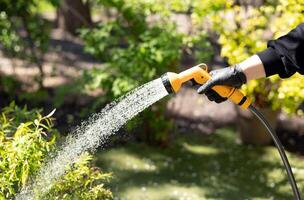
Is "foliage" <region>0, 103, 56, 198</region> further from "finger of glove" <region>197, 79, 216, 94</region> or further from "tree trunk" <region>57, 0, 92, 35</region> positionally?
"tree trunk" <region>57, 0, 92, 35</region>

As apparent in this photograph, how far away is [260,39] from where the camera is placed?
5.37 meters

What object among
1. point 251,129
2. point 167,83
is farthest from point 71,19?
point 167,83

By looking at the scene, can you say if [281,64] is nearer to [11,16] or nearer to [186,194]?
[186,194]

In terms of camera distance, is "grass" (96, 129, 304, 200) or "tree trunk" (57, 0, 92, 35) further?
"tree trunk" (57, 0, 92, 35)

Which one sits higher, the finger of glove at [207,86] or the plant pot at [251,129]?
the plant pot at [251,129]

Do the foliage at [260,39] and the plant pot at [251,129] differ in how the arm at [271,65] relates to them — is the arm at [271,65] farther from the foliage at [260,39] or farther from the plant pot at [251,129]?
the plant pot at [251,129]

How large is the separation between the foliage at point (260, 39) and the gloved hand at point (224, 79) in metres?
1.86

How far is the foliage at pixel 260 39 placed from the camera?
465 cm

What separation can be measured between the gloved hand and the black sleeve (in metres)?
0.16

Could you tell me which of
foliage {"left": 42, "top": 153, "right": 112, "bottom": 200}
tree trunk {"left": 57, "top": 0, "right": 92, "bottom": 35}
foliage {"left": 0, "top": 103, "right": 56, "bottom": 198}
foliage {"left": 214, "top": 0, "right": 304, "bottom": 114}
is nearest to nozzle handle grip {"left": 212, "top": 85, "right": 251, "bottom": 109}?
foliage {"left": 42, "top": 153, "right": 112, "bottom": 200}

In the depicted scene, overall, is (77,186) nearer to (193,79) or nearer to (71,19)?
(193,79)

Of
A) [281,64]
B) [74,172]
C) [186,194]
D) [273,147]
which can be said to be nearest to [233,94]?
Result: [281,64]

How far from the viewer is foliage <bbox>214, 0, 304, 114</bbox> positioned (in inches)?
183

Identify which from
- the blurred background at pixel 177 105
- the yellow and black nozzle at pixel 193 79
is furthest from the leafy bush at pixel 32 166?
the yellow and black nozzle at pixel 193 79
